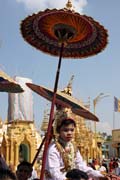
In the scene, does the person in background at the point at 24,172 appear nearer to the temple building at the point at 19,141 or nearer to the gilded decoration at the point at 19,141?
the temple building at the point at 19,141

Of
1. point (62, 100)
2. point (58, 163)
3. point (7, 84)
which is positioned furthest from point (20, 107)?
point (58, 163)

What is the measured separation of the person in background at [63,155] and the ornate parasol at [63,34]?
8 centimetres

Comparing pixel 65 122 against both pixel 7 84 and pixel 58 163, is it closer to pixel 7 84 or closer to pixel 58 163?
pixel 58 163

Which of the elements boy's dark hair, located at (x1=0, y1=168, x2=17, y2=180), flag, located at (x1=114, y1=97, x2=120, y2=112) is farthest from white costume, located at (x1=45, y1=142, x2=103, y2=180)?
flag, located at (x1=114, y1=97, x2=120, y2=112)

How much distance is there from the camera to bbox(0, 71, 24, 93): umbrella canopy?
441 cm

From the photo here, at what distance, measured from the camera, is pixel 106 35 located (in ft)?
16.6

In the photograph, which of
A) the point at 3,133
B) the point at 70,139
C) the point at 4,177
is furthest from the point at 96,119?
the point at 3,133

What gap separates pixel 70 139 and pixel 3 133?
25.6 meters

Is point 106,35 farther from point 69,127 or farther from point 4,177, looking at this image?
point 4,177

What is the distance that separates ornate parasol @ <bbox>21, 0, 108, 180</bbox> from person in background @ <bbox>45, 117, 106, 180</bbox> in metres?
0.08

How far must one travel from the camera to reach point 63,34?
16.3 feet

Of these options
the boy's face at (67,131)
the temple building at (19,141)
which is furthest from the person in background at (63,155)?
the temple building at (19,141)

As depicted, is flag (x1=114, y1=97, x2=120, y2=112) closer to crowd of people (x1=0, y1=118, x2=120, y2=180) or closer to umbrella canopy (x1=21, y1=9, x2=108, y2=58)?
umbrella canopy (x1=21, y1=9, x2=108, y2=58)

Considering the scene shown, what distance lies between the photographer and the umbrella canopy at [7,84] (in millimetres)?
4411
